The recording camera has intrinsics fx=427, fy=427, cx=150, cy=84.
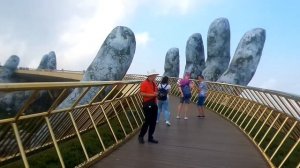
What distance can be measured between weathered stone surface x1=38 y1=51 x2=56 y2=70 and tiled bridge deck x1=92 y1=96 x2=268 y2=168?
184ft

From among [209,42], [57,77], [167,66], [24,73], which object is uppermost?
[209,42]

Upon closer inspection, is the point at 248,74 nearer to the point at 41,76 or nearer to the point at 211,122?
the point at 211,122

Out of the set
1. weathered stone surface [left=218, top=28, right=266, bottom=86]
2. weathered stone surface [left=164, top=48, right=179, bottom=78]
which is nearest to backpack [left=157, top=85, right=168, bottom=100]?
weathered stone surface [left=218, top=28, right=266, bottom=86]

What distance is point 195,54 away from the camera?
1410 inches

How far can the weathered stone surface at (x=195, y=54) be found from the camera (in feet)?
117

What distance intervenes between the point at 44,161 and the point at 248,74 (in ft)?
66.8

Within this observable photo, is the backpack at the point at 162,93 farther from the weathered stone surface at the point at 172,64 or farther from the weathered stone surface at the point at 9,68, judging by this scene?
the weathered stone surface at the point at 9,68

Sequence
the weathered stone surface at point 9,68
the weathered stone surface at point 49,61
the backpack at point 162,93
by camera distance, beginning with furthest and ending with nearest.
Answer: the weathered stone surface at point 49,61 → the weathered stone surface at point 9,68 → the backpack at point 162,93

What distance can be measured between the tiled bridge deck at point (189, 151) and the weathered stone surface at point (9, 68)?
4908cm

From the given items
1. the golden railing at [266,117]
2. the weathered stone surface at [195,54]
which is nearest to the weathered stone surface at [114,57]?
the golden railing at [266,117]

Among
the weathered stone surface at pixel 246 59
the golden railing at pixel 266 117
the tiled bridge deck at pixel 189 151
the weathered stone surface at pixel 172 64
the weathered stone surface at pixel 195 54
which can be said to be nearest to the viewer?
the tiled bridge deck at pixel 189 151

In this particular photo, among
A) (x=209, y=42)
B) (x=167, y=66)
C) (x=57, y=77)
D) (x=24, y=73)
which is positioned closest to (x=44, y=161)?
(x=209, y=42)

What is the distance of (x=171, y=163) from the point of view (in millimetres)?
8148

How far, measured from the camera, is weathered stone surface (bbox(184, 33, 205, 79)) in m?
35.8
